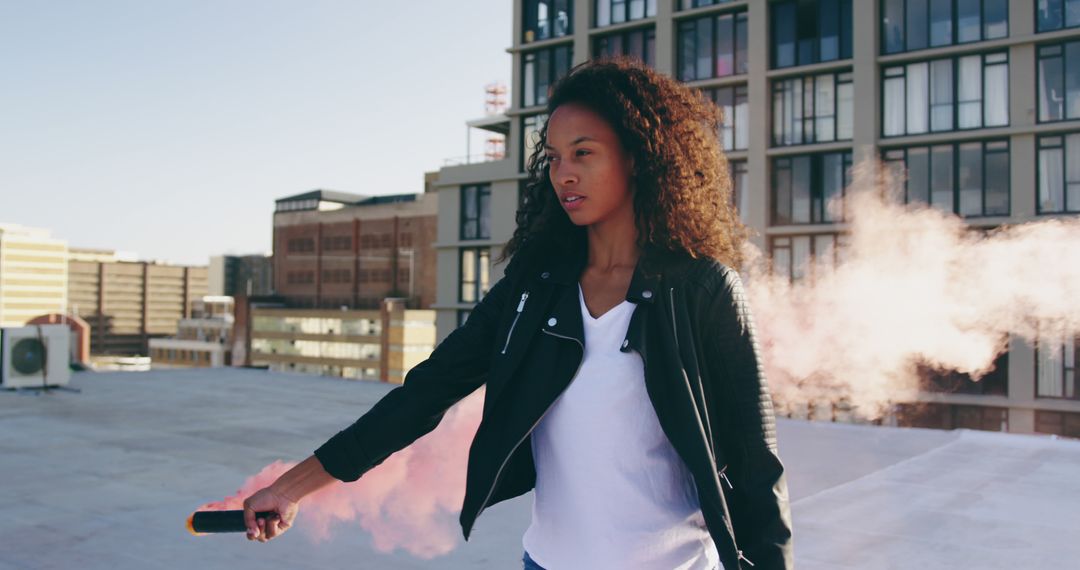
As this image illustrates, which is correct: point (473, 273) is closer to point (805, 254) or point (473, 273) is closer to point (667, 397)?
point (805, 254)

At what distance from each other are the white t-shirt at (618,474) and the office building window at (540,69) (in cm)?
2842

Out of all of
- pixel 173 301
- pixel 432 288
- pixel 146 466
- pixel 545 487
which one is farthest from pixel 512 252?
pixel 173 301

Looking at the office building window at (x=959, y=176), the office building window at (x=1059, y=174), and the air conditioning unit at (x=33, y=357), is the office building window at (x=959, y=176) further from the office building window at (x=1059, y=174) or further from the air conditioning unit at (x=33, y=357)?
the air conditioning unit at (x=33, y=357)

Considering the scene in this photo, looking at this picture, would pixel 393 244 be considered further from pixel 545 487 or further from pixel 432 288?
pixel 545 487

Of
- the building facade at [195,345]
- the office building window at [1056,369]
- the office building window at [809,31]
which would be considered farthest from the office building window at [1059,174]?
the building facade at [195,345]

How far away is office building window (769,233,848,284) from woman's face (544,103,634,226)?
76.5ft

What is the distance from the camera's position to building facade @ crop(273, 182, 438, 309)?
250ft

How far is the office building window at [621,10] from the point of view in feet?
89.6

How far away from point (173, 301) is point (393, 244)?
104 m

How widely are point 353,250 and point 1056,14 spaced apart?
68018mm

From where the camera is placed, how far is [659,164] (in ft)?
6.10

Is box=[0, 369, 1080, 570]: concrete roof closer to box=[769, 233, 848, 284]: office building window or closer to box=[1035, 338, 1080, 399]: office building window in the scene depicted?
box=[1035, 338, 1080, 399]: office building window

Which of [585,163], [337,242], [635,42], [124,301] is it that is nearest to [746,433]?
[585,163]

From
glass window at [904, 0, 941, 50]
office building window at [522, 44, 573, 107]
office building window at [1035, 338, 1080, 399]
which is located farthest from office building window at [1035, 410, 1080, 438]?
office building window at [522, 44, 573, 107]
